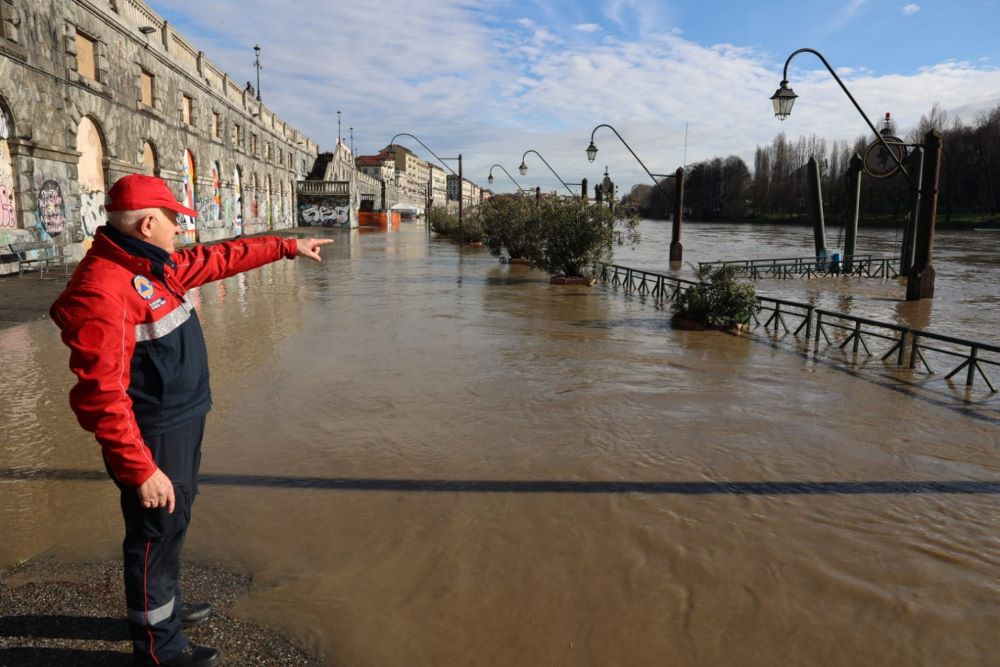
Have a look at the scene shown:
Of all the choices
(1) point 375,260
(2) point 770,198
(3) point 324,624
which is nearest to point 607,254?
(1) point 375,260

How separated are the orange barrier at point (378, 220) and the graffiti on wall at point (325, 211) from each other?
30.7 ft

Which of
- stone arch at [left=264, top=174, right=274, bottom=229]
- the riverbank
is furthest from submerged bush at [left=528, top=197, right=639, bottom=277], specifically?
stone arch at [left=264, top=174, right=274, bottom=229]

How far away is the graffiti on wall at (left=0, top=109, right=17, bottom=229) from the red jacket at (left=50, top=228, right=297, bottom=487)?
1621 centimetres

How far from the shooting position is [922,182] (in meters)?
16.6

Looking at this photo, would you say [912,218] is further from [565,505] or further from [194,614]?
[194,614]

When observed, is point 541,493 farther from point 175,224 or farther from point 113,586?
point 175,224

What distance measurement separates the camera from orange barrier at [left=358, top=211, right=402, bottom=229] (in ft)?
214

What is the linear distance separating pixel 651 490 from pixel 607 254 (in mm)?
16079

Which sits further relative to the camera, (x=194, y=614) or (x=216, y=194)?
(x=216, y=194)

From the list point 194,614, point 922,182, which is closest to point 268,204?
point 922,182

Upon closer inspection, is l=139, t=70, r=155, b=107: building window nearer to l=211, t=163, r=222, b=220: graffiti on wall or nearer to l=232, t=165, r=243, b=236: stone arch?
l=211, t=163, r=222, b=220: graffiti on wall

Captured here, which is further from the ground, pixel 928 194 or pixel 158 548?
pixel 928 194

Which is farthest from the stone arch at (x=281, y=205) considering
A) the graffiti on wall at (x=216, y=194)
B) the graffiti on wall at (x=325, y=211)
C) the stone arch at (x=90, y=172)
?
the stone arch at (x=90, y=172)

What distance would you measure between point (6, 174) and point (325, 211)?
4037cm
